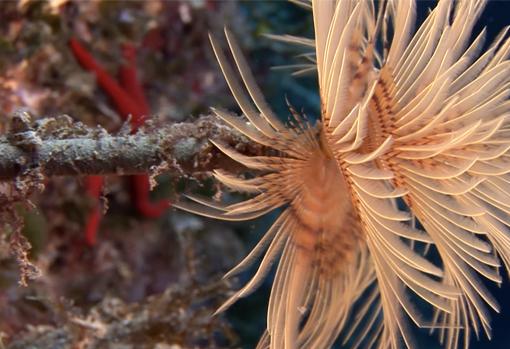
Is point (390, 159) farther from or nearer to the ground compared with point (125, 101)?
nearer to the ground

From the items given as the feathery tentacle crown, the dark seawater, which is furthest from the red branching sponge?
the feathery tentacle crown

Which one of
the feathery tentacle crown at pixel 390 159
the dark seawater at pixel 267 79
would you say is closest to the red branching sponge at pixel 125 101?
the dark seawater at pixel 267 79

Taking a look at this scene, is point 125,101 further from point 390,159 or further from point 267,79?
point 390,159

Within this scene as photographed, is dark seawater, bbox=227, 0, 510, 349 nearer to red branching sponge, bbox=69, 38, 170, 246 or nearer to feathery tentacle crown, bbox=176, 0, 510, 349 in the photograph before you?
red branching sponge, bbox=69, 38, 170, 246

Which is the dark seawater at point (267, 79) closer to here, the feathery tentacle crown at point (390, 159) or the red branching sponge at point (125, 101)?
the red branching sponge at point (125, 101)

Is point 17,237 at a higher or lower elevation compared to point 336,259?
lower

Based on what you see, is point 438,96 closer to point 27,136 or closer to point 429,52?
point 429,52

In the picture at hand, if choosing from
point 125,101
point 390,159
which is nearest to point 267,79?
point 125,101

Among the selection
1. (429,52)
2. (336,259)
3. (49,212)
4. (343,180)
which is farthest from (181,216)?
(429,52)
